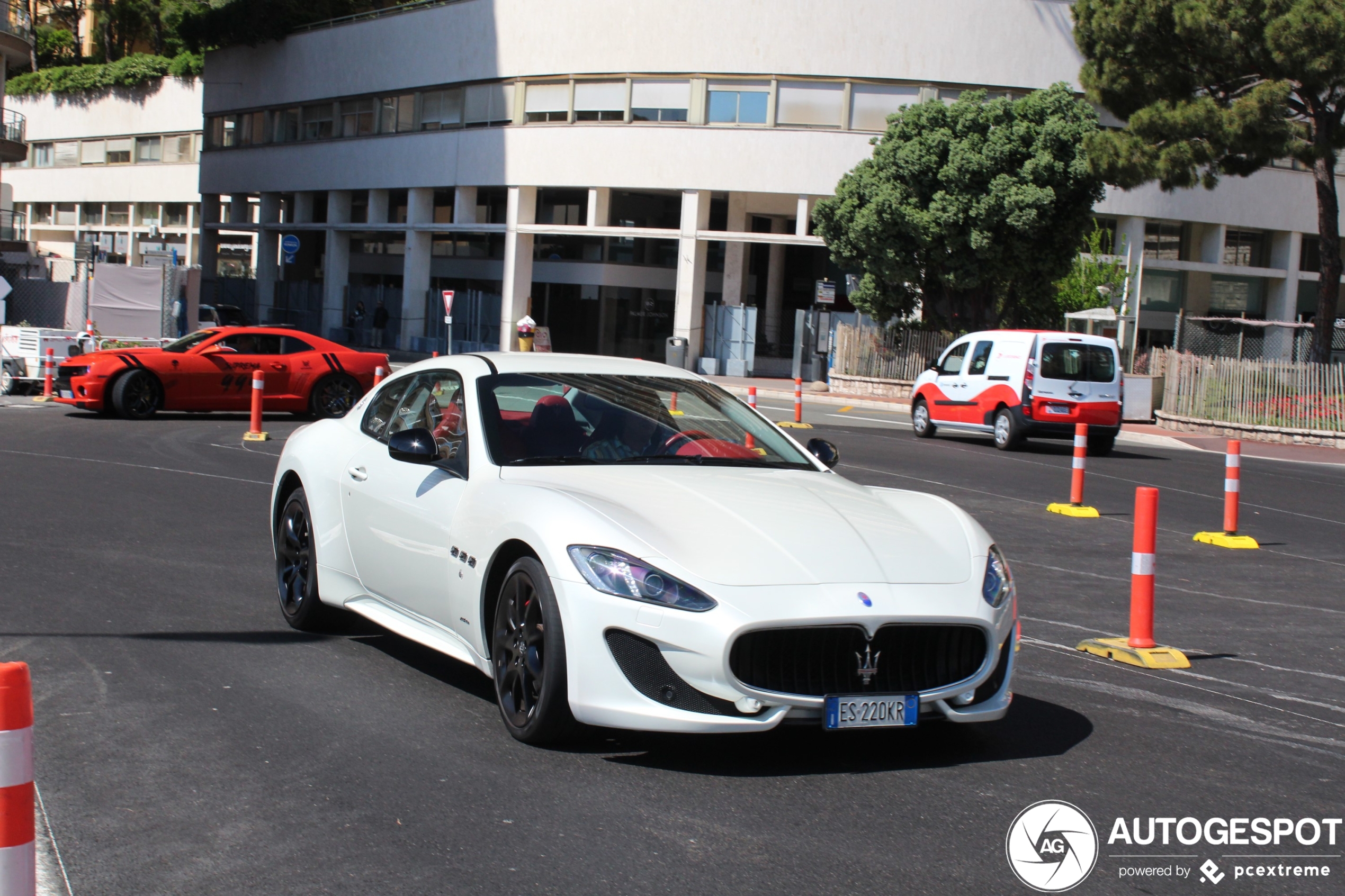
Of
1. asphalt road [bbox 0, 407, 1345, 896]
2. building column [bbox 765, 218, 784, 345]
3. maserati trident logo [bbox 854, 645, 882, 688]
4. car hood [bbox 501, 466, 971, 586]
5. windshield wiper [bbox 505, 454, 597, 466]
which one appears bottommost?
asphalt road [bbox 0, 407, 1345, 896]

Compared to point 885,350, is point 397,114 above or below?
above

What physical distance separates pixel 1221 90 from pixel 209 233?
153 ft

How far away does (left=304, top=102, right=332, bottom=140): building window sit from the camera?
5522 cm

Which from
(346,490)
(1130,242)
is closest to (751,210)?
(1130,242)

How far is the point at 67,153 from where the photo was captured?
7450cm

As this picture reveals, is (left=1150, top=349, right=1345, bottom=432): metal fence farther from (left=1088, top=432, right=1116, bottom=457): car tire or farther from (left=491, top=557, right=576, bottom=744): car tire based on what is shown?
(left=491, top=557, right=576, bottom=744): car tire

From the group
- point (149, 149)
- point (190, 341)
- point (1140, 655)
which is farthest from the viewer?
point (149, 149)

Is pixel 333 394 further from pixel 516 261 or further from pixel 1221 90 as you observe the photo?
pixel 516 261

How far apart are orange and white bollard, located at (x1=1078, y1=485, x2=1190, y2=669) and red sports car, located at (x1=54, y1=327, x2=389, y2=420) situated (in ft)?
49.6

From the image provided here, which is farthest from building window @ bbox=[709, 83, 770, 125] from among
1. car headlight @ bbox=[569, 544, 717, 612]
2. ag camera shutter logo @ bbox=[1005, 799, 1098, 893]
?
ag camera shutter logo @ bbox=[1005, 799, 1098, 893]

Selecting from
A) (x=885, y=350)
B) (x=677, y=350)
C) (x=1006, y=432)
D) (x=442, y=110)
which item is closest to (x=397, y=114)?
(x=442, y=110)

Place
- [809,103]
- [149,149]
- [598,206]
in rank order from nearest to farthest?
[809,103] → [598,206] → [149,149]

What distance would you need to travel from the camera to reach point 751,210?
151ft

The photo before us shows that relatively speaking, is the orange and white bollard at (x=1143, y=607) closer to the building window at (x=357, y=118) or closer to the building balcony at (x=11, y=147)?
the building balcony at (x=11, y=147)
